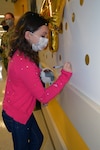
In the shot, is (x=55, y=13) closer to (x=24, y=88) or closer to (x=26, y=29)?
(x=26, y=29)

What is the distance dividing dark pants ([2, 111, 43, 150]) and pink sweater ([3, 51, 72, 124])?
0.14ft

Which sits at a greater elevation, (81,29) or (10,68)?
(81,29)

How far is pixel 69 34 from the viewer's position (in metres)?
1.47

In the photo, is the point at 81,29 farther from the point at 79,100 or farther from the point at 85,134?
the point at 85,134

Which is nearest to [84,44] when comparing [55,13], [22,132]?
[55,13]

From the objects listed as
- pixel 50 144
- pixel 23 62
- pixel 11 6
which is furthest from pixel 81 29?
pixel 11 6

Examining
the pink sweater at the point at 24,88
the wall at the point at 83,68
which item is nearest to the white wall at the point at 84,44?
the wall at the point at 83,68

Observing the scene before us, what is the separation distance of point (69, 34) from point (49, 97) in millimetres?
462

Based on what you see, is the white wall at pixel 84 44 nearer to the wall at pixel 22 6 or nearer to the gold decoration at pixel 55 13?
the gold decoration at pixel 55 13

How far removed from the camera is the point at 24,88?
1368 mm

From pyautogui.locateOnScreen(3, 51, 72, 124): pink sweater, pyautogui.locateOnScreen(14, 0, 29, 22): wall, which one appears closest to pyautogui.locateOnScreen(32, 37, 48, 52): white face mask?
pyautogui.locateOnScreen(3, 51, 72, 124): pink sweater

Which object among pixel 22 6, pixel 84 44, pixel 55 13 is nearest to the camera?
pixel 84 44

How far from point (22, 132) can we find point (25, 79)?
386 mm

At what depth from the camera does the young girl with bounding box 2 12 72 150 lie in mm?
1268
